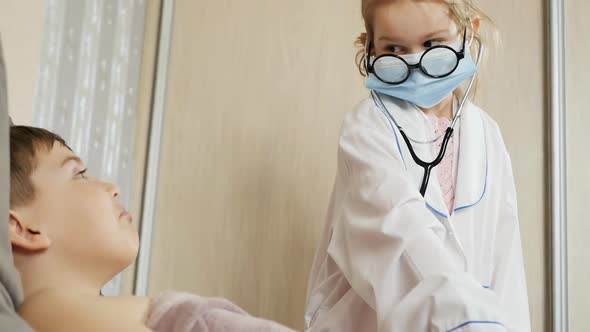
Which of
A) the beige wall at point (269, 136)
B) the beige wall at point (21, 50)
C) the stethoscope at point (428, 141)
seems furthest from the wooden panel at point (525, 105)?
the beige wall at point (21, 50)

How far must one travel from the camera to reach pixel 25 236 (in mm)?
927

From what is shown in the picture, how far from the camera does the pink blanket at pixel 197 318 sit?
92 cm

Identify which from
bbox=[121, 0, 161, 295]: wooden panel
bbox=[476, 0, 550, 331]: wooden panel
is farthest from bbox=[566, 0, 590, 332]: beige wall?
bbox=[121, 0, 161, 295]: wooden panel

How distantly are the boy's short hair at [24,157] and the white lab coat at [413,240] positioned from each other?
0.64m

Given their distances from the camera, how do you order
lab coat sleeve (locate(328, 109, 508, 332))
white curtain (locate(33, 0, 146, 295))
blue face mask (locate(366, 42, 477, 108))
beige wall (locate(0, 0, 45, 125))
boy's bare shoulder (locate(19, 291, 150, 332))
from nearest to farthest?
1. boy's bare shoulder (locate(19, 291, 150, 332))
2. lab coat sleeve (locate(328, 109, 508, 332))
3. beige wall (locate(0, 0, 45, 125))
4. white curtain (locate(33, 0, 146, 295))
5. blue face mask (locate(366, 42, 477, 108))

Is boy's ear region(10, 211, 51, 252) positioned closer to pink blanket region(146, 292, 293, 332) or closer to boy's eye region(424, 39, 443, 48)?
pink blanket region(146, 292, 293, 332)

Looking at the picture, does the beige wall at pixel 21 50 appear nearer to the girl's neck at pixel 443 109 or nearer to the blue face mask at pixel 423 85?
the blue face mask at pixel 423 85

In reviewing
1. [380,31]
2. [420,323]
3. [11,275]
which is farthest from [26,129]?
[380,31]

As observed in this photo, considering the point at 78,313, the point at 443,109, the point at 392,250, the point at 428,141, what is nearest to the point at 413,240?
the point at 392,250

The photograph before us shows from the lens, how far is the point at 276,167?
7.15 feet

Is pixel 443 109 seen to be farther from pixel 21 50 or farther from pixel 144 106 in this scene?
pixel 21 50

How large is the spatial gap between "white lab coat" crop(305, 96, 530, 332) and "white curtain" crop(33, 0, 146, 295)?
56 cm

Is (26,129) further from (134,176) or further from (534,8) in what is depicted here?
(534,8)

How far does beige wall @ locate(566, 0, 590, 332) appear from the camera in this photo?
2148mm
